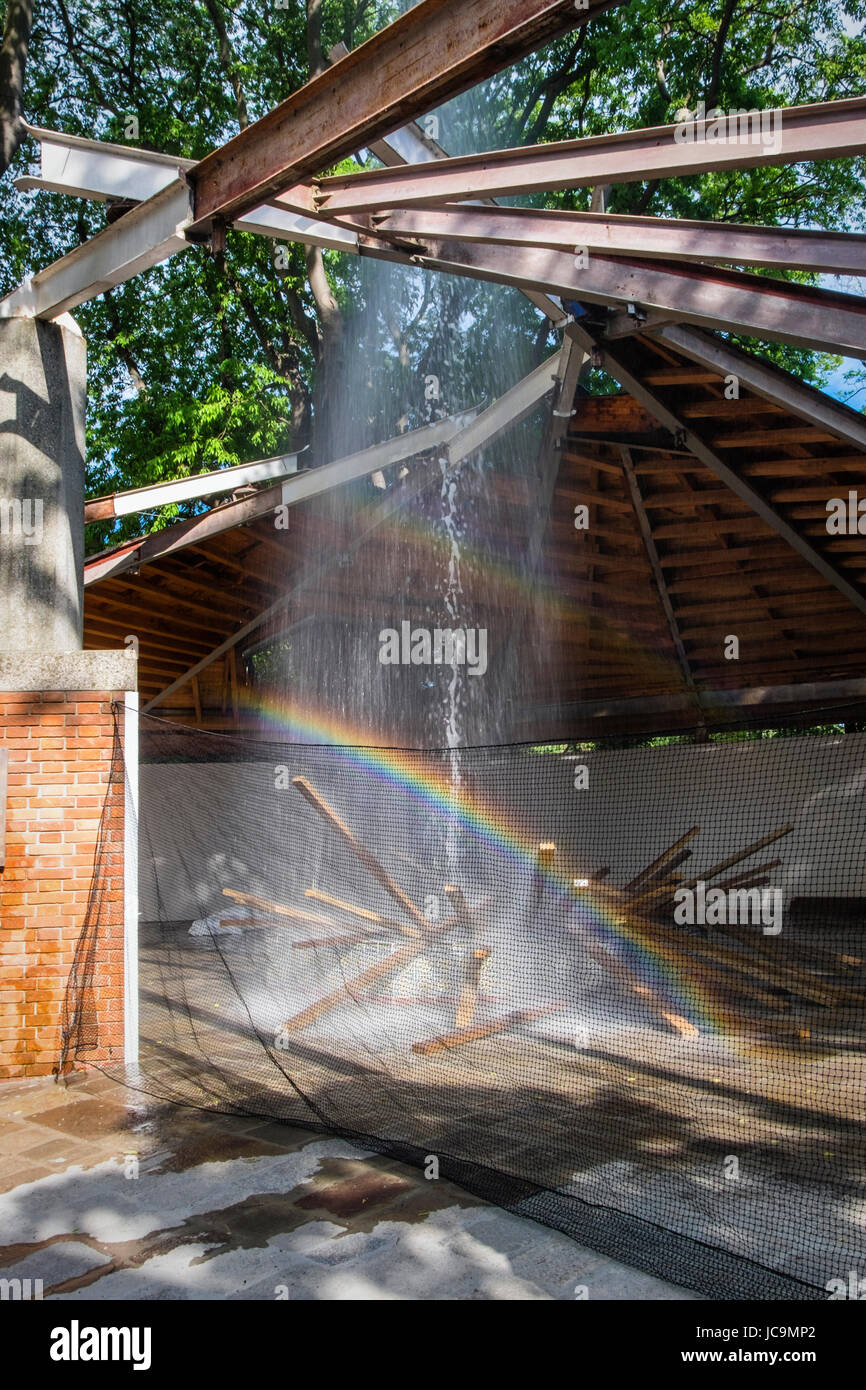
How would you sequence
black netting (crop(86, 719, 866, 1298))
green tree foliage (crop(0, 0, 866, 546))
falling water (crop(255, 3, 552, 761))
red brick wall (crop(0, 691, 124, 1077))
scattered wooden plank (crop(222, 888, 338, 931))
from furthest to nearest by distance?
green tree foliage (crop(0, 0, 866, 546))
falling water (crop(255, 3, 552, 761))
scattered wooden plank (crop(222, 888, 338, 931))
red brick wall (crop(0, 691, 124, 1077))
black netting (crop(86, 719, 866, 1298))

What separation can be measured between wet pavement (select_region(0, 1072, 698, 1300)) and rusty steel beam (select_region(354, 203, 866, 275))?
13.1 feet

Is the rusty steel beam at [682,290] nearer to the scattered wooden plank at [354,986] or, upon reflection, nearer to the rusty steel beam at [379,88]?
the rusty steel beam at [379,88]

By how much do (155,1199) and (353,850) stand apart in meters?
3.82

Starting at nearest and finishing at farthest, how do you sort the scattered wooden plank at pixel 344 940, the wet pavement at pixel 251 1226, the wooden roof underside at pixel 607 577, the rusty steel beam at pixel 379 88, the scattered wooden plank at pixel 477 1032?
the wet pavement at pixel 251 1226 → the rusty steel beam at pixel 379 88 → the scattered wooden plank at pixel 477 1032 → the scattered wooden plank at pixel 344 940 → the wooden roof underside at pixel 607 577

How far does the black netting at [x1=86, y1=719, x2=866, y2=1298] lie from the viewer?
4.33 m

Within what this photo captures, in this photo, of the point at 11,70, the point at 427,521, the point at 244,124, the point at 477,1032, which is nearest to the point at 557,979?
the point at 477,1032

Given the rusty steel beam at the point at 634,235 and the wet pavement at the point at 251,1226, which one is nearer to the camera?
the wet pavement at the point at 251,1226

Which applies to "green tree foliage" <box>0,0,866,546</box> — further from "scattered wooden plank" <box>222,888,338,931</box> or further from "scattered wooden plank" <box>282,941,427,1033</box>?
"scattered wooden plank" <box>282,941,427,1033</box>

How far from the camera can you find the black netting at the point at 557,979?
4.33 meters

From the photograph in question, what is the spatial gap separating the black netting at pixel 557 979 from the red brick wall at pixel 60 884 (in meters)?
0.62

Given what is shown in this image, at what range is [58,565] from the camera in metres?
6.70

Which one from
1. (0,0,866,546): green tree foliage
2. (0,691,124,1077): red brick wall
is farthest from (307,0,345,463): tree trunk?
(0,691,124,1077): red brick wall

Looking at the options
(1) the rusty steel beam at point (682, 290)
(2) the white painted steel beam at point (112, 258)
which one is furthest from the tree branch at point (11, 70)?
(1) the rusty steel beam at point (682, 290)
